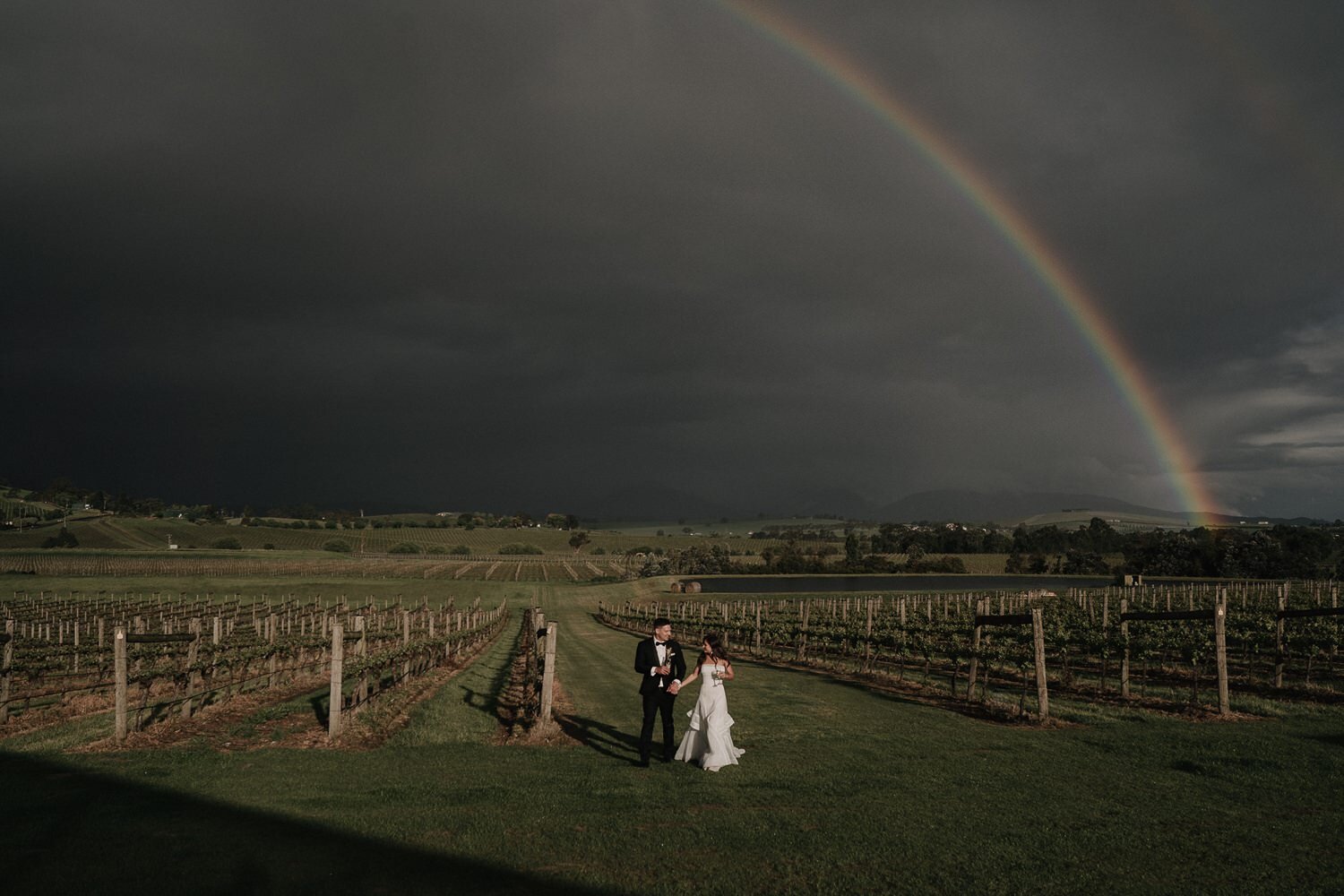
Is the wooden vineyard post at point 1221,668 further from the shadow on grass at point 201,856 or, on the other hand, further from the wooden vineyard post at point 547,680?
the shadow on grass at point 201,856

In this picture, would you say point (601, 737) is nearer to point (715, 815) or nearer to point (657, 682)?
point (657, 682)

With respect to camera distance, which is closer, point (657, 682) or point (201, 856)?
point (201, 856)

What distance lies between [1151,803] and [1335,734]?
22.4 feet

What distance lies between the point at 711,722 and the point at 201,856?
20.7 ft

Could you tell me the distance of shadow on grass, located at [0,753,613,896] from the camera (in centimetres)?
667

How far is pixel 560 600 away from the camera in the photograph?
8156cm

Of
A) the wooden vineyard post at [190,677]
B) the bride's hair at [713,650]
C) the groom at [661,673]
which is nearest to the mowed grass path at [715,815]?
the groom at [661,673]

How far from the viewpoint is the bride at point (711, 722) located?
11.3 metres

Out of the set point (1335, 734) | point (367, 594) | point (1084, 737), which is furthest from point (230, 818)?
point (367, 594)

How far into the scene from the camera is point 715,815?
881 cm

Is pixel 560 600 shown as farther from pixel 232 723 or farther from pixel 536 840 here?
pixel 536 840

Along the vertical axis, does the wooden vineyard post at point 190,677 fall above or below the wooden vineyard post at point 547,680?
below

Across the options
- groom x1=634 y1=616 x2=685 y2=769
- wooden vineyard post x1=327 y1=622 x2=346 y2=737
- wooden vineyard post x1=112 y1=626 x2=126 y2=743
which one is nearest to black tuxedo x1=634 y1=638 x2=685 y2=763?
groom x1=634 y1=616 x2=685 y2=769

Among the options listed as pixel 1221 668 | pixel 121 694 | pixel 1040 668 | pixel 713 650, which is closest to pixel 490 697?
pixel 121 694
